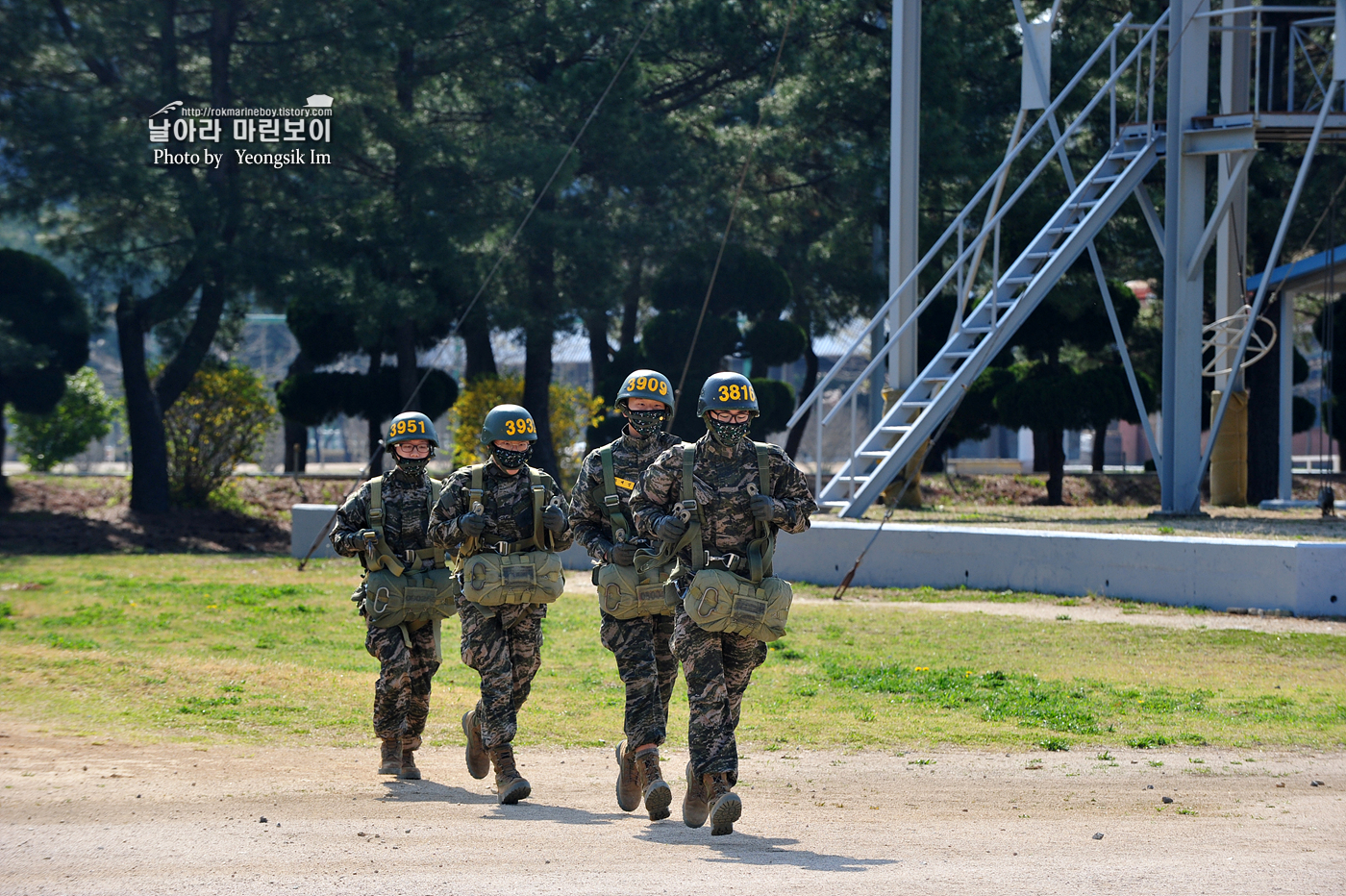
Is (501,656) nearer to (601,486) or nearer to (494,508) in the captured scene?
(494,508)

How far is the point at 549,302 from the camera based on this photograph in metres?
29.9

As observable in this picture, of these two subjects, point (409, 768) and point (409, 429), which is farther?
point (409, 768)

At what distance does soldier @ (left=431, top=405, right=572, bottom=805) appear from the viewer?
25.8 ft

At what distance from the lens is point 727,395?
721 centimetres

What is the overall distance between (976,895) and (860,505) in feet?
44.0

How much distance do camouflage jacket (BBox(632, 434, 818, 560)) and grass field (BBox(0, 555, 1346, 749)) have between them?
2683 millimetres

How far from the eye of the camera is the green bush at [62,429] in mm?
32750

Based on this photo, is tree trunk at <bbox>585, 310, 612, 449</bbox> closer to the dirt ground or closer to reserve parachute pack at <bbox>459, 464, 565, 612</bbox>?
the dirt ground

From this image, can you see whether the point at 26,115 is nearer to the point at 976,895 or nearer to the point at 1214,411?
the point at 1214,411

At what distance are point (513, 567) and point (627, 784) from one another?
1.27 m

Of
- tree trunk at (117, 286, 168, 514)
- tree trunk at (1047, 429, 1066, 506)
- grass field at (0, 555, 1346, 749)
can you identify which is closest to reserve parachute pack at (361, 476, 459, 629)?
grass field at (0, 555, 1346, 749)

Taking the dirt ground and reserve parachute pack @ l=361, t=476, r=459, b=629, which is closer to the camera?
the dirt ground

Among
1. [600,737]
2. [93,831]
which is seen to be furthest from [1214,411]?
[93,831]

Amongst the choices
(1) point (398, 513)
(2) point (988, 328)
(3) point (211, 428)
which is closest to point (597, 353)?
(3) point (211, 428)
